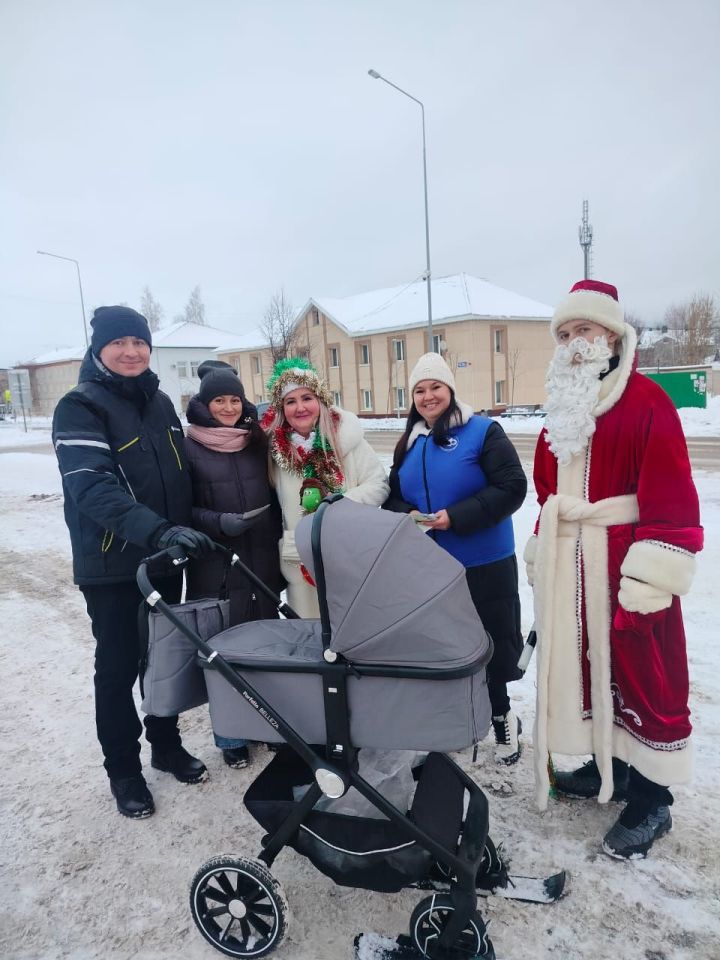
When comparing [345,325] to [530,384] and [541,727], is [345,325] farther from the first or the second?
[541,727]

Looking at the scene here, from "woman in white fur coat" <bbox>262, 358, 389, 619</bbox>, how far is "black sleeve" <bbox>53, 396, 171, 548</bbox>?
2.72ft

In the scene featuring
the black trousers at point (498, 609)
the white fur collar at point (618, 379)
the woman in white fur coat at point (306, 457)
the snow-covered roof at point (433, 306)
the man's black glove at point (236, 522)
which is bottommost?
the black trousers at point (498, 609)

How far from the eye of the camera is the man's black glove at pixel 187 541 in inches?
90.8

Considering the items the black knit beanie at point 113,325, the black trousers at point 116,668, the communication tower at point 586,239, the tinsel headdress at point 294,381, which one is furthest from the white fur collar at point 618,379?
the communication tower at point 586,239

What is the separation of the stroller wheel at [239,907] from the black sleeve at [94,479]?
3.97ft

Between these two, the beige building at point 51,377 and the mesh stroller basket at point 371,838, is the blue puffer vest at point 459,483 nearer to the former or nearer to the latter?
the mesh stroller basket at point 371,838

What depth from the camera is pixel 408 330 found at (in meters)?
30.0

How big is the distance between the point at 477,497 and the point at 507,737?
126cm

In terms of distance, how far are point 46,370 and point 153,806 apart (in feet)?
213

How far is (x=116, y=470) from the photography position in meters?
2.69

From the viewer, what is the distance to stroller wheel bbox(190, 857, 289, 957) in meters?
2.01

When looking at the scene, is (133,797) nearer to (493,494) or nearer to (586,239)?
(493,494)

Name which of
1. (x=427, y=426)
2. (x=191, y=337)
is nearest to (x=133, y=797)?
(x=427, y=426)

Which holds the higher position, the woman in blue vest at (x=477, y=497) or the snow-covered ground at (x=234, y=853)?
the woman in blue vest at (x=477, y=497)
